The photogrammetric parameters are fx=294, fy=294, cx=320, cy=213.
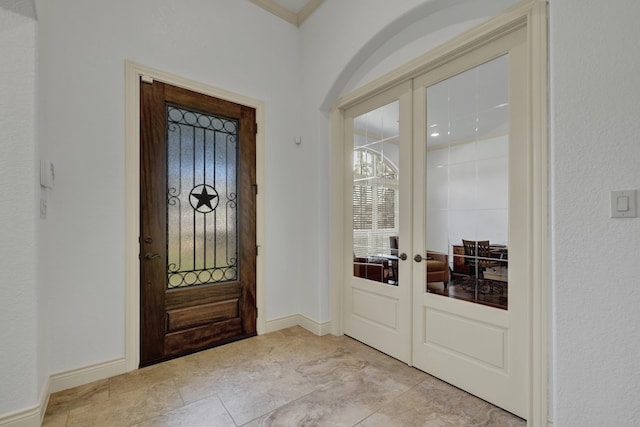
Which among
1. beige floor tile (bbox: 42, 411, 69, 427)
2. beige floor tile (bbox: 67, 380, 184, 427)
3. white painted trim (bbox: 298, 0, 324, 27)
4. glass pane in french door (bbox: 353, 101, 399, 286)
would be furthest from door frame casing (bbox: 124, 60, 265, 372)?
glass pane in french door (bbox: 353, 101, 399, 286)

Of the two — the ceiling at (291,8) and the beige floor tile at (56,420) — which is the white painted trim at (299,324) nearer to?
the beige floor tile at (56,420)

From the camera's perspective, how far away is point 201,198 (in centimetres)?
282

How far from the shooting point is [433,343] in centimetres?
235

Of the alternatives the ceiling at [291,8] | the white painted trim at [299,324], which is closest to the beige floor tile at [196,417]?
the white painted trim at [299,324]

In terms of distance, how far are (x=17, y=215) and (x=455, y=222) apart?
285cm

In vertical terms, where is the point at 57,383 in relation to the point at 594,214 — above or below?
below

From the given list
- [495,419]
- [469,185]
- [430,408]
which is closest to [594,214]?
[469,185]

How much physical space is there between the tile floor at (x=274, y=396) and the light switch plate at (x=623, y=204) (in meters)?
1.37

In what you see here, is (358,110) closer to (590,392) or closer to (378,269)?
(378,269)

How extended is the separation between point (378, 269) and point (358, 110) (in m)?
1.63

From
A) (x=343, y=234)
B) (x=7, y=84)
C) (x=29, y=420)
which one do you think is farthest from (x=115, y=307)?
(x=343, y=234)

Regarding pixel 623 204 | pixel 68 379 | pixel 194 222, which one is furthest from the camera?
pixel 194 222

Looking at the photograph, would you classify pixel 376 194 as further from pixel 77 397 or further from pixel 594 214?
pixel 77 397

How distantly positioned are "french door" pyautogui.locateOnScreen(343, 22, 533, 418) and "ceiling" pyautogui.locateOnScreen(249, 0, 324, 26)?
142cm
